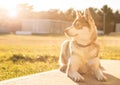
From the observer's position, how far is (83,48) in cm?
637

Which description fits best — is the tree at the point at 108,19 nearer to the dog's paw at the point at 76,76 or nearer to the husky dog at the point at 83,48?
the husky dog at the point at 83,48

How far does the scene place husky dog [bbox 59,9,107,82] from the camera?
619cm

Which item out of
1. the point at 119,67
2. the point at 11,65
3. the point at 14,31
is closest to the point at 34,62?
the point at 11,65

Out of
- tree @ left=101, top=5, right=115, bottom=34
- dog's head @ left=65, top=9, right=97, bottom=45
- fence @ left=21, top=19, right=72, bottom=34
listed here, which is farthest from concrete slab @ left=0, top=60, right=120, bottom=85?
tree @ left=101, top=5, right=115, bottom=34

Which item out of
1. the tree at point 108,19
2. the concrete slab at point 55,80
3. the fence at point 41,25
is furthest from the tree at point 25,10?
the concrete slab at point 55,80

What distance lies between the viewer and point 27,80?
6219 mm

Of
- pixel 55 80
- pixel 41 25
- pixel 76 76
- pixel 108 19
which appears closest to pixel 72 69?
pixel 76 76

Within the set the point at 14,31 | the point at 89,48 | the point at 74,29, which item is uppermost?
the point at 74,29

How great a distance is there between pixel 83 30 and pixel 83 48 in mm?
384

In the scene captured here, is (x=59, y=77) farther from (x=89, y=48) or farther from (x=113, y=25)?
(x=113, y=25)

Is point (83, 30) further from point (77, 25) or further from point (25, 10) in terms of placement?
point (25, 10)

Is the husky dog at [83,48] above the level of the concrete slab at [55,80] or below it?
above

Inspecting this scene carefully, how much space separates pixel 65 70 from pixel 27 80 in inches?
49.6

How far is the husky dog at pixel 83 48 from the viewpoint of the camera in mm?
6191
